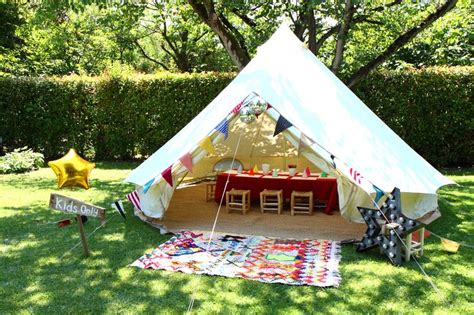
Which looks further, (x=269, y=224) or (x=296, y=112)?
(x=269, y=224)

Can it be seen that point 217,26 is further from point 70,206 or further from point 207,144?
point 70,206

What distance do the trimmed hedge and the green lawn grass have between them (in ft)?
15.8

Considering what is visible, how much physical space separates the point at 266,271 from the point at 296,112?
1.82m

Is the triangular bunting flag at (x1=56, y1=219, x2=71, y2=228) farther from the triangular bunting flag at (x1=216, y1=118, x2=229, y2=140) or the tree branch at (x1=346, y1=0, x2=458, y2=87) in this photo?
the tree branch at (x1=346, y1=0, x2=458, y2=87)

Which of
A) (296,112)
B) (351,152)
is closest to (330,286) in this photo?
(351,152)

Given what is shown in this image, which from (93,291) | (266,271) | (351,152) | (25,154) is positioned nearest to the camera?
(93,291)

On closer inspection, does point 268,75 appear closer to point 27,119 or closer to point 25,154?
point 25,154

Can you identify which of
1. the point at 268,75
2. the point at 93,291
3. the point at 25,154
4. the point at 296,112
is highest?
the point at 268,75

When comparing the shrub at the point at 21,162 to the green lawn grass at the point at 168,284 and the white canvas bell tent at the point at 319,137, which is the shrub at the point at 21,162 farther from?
the white canvas bell tent at the point at 319,137

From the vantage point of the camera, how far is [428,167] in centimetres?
594

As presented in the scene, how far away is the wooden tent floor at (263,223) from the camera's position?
5496 mm

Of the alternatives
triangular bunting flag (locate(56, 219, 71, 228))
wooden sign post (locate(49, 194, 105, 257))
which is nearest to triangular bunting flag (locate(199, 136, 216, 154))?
wooden sign post (locate(49, 194, 105, 257))

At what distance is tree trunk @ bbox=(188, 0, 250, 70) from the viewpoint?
803 centimetres

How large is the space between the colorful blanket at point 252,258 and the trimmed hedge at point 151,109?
19.3ft
